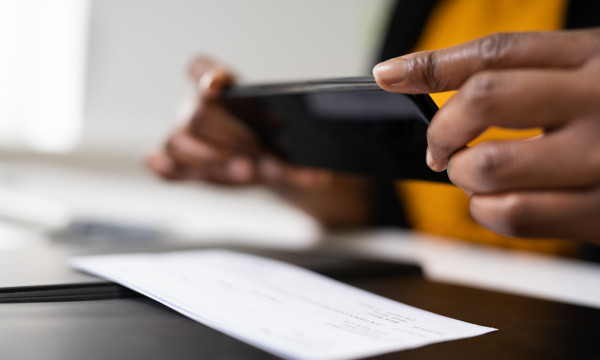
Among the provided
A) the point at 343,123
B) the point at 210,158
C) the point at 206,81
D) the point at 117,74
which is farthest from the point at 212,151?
the point at 117,74

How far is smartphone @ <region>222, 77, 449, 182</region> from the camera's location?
0.42 meters

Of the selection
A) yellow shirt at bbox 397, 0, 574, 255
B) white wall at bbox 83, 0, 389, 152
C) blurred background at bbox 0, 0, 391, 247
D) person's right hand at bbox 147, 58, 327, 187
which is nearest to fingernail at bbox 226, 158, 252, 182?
person's right hand at bbox 147, 58, 327, 187

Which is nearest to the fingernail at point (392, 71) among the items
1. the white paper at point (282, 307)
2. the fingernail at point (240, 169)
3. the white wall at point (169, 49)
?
the white paper at point (282, 307)

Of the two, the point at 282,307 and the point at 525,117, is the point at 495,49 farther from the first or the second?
the point at 282,307

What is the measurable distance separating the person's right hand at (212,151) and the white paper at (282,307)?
29 cm

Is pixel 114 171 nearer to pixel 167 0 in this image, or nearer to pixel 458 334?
pixel 167 0

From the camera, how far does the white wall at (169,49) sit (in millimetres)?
1595

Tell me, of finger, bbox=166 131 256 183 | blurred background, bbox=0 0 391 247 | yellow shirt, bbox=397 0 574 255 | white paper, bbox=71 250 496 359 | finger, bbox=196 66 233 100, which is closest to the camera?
white paper, bbox=71 250 496 359

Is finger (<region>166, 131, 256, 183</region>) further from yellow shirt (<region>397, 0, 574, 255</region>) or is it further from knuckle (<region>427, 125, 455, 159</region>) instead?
knuckle (<region>427, 125, 455, 159</region>)

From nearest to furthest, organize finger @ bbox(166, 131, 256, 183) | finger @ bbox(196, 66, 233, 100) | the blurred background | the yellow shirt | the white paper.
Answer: the white paper, finger @ bbox(196, 66, 233, 100), finger @ bbox(166, 131, 256, 183), the yellow shirt, the blurred background

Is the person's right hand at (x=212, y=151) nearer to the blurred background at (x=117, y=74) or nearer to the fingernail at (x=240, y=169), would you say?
the fingernail at (x=240, y=169)

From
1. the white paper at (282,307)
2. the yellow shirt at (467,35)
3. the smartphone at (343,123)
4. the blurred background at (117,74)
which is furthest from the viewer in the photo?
the blurred background at (117,74)

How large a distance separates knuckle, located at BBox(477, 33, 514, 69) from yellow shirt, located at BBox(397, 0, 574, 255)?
0.62 metres

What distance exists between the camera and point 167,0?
1.61 meters
